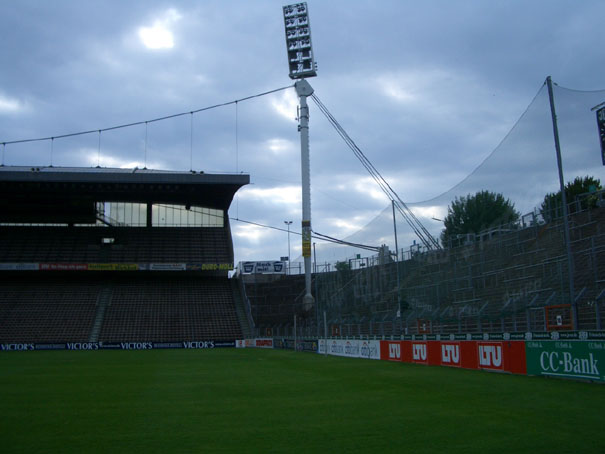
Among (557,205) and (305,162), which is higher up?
(305,162)

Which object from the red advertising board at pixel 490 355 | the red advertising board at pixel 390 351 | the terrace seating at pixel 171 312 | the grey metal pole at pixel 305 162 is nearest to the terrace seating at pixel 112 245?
the terrace seating at pixel 171 312

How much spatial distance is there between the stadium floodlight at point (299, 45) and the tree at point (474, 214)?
25958mm

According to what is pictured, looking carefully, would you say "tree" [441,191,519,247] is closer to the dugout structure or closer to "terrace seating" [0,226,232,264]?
the dugout structure

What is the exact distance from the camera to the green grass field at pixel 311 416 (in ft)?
24.9

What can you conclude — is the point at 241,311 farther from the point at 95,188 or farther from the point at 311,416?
the point at 311,416

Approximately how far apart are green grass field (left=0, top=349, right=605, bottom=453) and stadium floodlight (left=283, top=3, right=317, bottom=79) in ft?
126

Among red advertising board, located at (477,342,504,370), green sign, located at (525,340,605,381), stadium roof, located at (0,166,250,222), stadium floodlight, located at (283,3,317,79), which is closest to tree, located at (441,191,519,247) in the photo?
red advertising board, located at (477,342,504,370)

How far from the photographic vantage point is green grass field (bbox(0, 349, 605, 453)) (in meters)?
7.59

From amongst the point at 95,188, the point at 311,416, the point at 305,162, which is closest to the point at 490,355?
the point at 311,416

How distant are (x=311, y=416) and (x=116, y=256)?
2043 inches

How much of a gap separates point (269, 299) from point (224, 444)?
53619 mm

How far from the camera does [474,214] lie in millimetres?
28891

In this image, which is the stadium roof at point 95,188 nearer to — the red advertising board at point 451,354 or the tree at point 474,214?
the tree at point 474,214

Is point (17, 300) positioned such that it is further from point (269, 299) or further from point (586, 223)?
point (586, 223)
